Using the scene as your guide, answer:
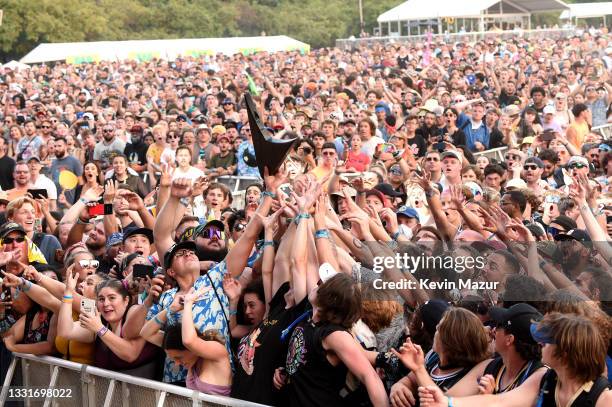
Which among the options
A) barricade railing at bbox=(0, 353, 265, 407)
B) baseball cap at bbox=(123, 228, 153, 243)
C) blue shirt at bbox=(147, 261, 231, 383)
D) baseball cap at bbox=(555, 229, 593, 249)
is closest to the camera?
barricade railing at bbox=(0, 353, 265, 407)

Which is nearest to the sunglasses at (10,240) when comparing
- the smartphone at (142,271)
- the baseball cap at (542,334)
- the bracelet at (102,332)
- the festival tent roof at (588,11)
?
the smartphone at (142,271)

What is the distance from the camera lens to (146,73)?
35625mm

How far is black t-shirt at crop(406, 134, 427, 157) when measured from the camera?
15.3 m

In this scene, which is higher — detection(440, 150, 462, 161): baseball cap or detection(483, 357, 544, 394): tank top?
detection(483, 357, 544, 394): tank top

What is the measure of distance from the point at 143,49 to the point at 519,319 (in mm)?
44118

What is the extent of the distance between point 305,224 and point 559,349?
2122mm

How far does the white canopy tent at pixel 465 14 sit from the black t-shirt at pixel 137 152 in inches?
1388

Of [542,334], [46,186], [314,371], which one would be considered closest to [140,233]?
[314,371]

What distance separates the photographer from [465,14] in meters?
50.9

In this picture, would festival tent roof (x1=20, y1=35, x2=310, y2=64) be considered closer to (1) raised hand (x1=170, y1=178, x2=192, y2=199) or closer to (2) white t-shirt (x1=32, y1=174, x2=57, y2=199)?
(2) white t-shirt (x1=32, y1=174, x2=57, y2=199)

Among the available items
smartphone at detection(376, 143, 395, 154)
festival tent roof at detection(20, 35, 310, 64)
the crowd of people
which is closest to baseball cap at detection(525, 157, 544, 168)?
the crowd of people

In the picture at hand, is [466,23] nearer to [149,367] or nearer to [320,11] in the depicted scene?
[320,11]

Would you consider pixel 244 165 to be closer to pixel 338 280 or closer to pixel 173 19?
pixel 338 280

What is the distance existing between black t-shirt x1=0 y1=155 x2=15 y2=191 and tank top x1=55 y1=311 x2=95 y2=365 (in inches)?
300
